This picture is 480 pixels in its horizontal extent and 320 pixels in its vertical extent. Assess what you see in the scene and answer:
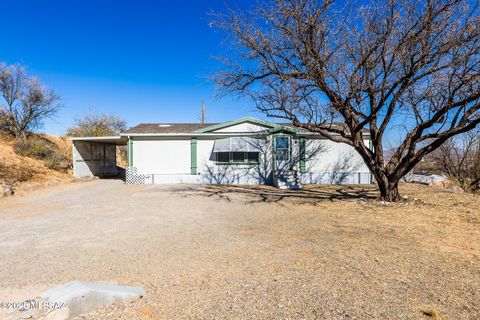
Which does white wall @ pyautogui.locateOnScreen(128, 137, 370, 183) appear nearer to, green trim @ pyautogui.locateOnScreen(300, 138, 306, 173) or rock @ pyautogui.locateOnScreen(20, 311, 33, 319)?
green trim @ pyautogui.locateOnScreen(300, 138, 306, 173)

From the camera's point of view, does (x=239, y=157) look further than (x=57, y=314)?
Yes

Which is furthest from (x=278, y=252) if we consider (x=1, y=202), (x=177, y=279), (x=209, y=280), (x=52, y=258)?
(x=1, y=202)

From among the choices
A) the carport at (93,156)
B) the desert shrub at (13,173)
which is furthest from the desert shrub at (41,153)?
the desert shrub at (13,173)

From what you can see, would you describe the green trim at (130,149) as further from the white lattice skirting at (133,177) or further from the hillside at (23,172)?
the hillside at (23,172)

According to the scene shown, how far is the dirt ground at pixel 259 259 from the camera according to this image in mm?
2609

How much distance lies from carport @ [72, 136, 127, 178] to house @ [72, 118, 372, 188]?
9.33 feet

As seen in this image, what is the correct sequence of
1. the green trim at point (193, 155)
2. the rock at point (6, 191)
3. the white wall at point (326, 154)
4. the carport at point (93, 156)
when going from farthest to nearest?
the carport at point (93, 156), the white wall at point (326, 154), the green trim at point (193, 155), the rock at point (6, 191)

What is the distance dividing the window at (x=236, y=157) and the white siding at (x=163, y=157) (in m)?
1.82

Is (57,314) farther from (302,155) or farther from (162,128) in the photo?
(162,128)

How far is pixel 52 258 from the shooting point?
3.96m

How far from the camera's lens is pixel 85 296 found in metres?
2.53

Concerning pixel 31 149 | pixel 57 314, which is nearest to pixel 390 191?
pixel 57 314

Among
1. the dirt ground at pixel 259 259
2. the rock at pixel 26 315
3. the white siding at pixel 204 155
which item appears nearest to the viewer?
the rock at pixel 26 315

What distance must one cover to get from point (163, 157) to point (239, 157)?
434 cm
